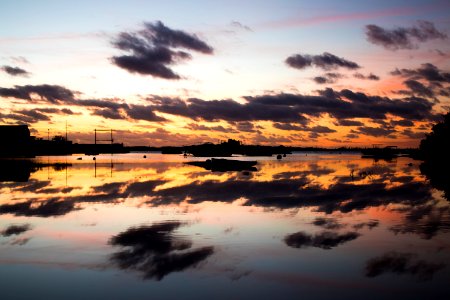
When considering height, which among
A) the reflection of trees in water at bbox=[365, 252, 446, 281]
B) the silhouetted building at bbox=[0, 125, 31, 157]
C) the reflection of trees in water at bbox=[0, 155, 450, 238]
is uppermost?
the silhouetted building at bbox=[0, 125, 31, 157]

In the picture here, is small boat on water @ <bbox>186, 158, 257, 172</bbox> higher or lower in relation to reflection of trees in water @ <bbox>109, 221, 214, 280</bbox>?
higher

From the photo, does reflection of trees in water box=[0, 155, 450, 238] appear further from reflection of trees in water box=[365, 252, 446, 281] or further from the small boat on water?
the small boat on water

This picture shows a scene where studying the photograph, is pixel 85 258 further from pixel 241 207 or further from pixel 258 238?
pixel 241 207

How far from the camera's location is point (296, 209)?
3192 cm

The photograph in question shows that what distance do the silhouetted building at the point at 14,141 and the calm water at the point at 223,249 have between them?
128530mm

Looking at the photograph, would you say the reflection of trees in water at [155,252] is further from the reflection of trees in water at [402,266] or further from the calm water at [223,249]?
the reflection of trees in water at [402,266]

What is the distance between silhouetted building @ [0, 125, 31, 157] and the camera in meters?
152

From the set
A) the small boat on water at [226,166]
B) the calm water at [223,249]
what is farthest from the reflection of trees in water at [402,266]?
the small boat on water at [226,166]

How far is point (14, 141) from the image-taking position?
154 metres

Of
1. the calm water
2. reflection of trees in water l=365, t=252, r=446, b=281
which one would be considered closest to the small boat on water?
the calm water

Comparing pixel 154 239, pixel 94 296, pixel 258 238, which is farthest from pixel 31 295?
pixel 258 238

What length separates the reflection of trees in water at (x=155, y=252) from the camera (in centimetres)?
1661

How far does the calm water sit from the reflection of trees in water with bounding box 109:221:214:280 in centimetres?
5

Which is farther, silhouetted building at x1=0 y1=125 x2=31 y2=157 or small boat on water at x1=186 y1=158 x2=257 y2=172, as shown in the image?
silhouetted building at x1=0 y1=125 x2=31 y2=157
